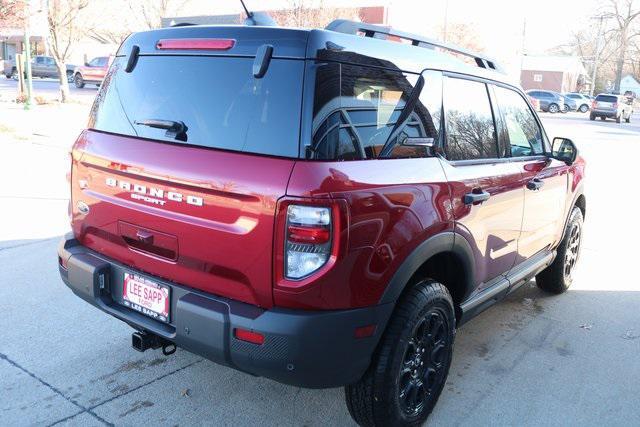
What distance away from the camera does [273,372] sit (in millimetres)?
2428

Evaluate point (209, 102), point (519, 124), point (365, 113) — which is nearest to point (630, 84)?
point (519, 124)

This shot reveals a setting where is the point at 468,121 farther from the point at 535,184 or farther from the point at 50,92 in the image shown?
the point at 50,92

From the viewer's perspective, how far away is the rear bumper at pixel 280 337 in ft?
7.75

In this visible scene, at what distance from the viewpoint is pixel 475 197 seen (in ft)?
10.4

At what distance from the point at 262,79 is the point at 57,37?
2133cm

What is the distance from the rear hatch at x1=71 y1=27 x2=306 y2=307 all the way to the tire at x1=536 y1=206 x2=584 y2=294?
3455 mm

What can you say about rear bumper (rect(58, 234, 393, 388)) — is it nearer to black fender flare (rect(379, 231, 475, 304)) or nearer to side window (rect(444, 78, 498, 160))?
black fender flare (rect(379, 231, 475, 304))

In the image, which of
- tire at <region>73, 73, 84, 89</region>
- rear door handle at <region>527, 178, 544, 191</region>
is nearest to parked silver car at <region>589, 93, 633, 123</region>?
tire at <region>73, 73, 84, 89</region>

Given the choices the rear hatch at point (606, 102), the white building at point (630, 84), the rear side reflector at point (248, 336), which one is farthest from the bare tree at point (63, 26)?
the white building at point (630, 84)

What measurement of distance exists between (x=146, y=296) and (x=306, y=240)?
0.97 m

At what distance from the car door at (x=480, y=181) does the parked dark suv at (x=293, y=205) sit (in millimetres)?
17

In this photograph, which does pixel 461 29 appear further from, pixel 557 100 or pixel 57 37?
pixel 57 37

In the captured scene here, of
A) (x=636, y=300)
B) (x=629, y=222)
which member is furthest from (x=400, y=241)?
(x=629, y=222)

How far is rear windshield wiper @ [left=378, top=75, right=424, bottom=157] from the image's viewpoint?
269cm
